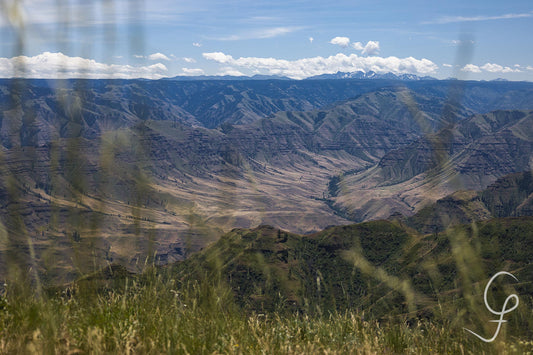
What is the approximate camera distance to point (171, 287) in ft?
25.5

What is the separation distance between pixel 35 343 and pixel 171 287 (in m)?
2.66

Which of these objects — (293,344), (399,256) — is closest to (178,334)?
(293,344)

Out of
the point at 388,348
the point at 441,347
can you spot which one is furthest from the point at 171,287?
the point at 441,347

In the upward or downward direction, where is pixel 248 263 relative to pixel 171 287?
downward

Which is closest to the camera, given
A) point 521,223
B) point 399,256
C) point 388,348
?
point 388,348

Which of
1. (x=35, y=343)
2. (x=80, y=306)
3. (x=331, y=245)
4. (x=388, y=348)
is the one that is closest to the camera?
(x=35, y=343)

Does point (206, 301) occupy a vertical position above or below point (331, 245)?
above

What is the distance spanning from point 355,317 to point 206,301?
253 centimetres

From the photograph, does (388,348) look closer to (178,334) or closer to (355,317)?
(355,317)

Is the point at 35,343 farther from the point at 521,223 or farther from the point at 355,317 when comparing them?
the point at 521,223

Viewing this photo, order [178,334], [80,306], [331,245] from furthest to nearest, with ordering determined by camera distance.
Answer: [331,245] < [80,306] < [178,334]

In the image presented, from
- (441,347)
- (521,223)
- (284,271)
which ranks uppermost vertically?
(441,347)

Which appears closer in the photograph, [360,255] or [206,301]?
[206,301]

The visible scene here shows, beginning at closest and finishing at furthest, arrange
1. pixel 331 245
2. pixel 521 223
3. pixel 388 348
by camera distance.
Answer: pixel 388 348 < pixel 521 223 < pixel 331 245
